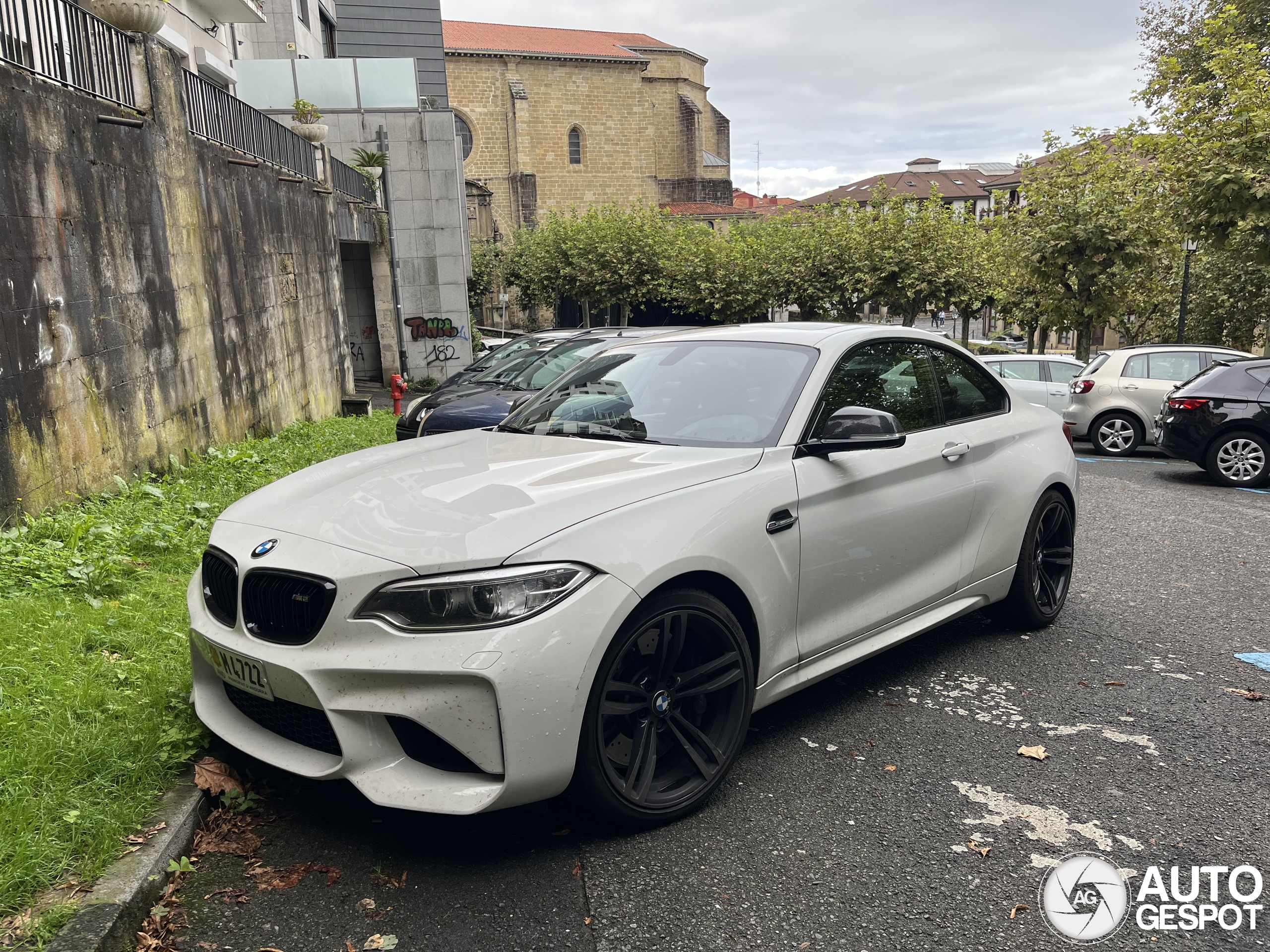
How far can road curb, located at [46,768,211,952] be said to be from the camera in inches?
94.1

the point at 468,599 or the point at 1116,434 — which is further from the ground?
the point at 468,599

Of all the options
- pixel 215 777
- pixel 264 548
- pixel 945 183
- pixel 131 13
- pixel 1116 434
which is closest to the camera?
pixel 264 548

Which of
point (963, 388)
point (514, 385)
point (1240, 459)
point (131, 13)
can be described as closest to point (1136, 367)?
point (1240, 459)

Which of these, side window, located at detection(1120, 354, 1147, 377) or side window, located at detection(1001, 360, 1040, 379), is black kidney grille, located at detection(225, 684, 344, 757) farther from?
side window, located at detection(1001, 360, 1040, 379)

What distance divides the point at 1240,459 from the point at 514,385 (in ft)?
26.4

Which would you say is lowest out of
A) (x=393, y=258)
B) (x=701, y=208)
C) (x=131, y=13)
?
(x=393, y=258)

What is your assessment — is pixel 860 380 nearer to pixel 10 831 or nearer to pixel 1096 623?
pixel 1096 623

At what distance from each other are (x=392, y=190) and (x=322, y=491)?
23.2m

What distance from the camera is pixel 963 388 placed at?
190 inches

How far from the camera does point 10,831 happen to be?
272 centimetres

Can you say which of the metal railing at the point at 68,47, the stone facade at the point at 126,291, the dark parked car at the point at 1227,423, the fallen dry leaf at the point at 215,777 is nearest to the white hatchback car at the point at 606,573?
the fallen dry leaf at the point at 215,777

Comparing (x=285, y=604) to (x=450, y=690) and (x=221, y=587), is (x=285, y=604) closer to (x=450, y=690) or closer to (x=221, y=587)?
(x=221, y=587)

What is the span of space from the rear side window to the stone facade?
1227 centimetres

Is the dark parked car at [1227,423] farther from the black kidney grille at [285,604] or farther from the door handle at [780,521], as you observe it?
the black kidney grille at [285,604]
